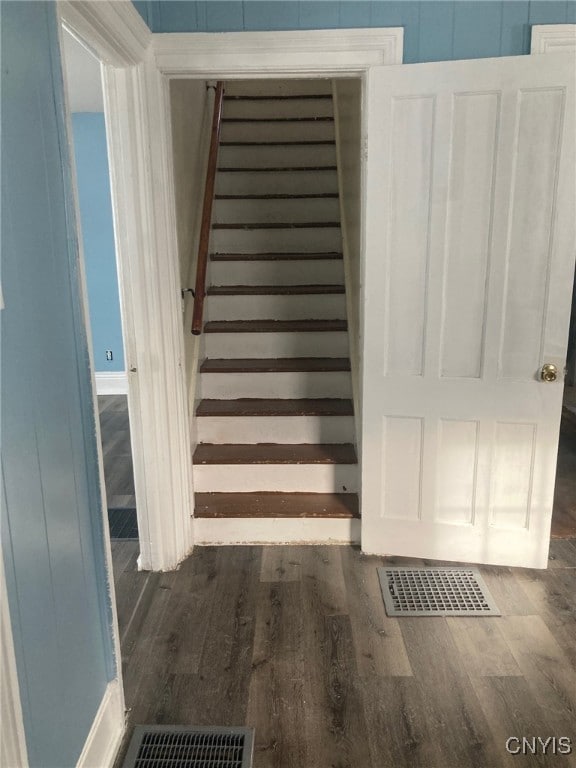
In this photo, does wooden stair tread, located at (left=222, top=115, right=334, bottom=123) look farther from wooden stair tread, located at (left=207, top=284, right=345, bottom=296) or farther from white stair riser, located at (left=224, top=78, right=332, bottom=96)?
wooden stair tread, located at (left=207, top=284, right=345, bottom=296)

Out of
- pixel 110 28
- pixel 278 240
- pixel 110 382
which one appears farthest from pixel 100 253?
pixel 110 28

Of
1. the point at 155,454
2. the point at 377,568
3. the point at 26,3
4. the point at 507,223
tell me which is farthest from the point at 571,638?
the point at 26,3

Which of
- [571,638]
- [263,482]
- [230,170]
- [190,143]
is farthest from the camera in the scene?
[230,170]

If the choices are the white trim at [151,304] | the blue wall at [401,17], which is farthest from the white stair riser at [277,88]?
the white trim at [151,304]

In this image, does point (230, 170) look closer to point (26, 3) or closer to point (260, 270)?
point (260, 270)

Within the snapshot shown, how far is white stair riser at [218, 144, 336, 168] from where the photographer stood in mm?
4246

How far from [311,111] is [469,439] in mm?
3178

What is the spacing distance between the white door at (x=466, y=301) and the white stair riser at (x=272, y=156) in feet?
6.83

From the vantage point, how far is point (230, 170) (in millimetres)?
4105

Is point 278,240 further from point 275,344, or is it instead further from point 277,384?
point 277,384

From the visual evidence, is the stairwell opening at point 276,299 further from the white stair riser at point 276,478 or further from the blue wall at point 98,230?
the blue wall at point 98,230

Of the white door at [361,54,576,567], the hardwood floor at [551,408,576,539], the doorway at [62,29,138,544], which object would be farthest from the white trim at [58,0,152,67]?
the hardwood floor at [551,408,576,539]

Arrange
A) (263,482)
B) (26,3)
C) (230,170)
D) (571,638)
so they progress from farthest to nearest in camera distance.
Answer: (230,170) → (263,482) → (571,638) → (26,3)

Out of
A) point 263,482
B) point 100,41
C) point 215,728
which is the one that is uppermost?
point 100,41
